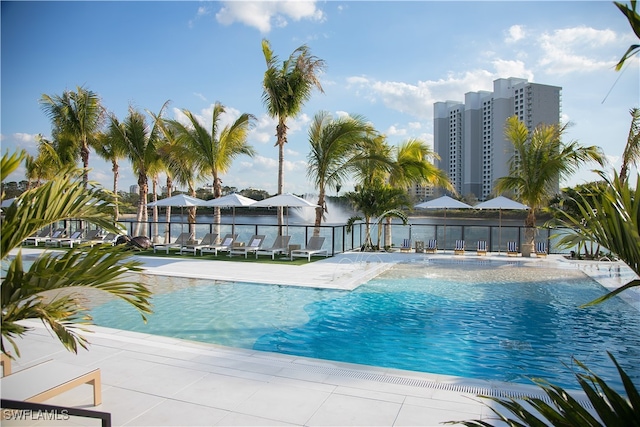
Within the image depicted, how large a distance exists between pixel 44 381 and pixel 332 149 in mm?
14338

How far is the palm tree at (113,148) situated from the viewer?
66.2ft

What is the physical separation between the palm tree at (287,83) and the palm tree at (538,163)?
26.2 ft

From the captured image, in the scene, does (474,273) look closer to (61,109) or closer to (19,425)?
(19,425)

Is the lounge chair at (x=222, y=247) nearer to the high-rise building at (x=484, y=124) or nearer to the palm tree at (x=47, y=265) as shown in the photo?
the palm tree at (x=47, y=265)

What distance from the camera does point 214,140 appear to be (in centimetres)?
1852

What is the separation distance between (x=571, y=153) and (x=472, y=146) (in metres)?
25.4

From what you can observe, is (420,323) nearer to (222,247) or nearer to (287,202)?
(287,202)

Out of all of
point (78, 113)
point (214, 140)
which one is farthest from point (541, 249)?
point (78, 113)

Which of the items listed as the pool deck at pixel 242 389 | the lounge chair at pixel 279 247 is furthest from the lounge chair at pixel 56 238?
the pool deck at pixel 242 389

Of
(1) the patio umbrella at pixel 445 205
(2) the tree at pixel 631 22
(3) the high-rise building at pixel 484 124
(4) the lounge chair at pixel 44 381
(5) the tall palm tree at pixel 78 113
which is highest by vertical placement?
(3) the high-rise building at pixel 484 124

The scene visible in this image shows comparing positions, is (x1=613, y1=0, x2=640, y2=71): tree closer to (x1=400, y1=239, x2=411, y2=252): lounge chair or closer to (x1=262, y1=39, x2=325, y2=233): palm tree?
(x1=262, y1=39, x2=325, y2=233): palm tree

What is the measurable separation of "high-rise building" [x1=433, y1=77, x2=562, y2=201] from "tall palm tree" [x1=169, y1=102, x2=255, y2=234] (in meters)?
15.9

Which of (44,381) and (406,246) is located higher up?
(406,246)

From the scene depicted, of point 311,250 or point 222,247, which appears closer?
point 311,250
